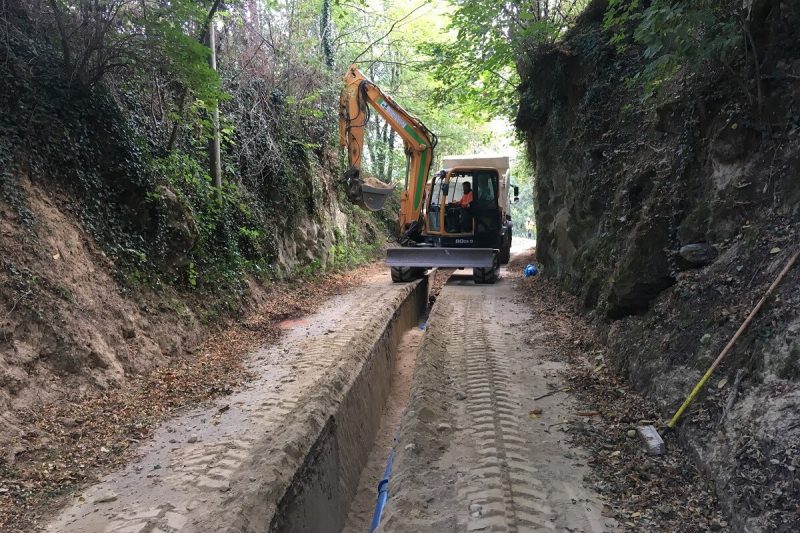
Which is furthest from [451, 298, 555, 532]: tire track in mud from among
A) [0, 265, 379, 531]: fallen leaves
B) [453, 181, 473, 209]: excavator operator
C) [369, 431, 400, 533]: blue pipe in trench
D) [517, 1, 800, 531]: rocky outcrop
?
[453, 181, 473, 209]: excavator operator

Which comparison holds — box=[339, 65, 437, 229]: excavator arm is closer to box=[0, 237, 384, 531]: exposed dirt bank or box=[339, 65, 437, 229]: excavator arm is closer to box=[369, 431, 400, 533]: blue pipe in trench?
box=[0, 237, 384, 531]: exposed dirt bank

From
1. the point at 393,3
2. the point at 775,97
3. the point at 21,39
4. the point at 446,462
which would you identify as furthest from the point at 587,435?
the point at 393,3

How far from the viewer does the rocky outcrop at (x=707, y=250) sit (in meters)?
2.79

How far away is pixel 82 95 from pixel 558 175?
27.8 feet

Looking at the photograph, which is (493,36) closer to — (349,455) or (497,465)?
(349,455)

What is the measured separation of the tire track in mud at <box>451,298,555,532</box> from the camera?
2949mm

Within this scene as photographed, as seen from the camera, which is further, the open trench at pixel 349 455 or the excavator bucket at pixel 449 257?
the excavator bucket at pixel 449 257

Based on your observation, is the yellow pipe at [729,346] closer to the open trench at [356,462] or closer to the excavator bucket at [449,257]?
the open trench at [356,462]

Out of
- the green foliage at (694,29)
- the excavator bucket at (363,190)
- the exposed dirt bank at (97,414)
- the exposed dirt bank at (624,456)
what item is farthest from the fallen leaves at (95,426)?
the green foliage at (694,29)

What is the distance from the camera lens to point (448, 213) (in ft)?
39.5

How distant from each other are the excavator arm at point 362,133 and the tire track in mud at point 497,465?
18.3 ft

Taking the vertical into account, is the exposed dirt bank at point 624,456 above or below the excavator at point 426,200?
below

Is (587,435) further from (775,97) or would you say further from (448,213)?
(448,213)

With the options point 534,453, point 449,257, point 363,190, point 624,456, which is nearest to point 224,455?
point 534,453
